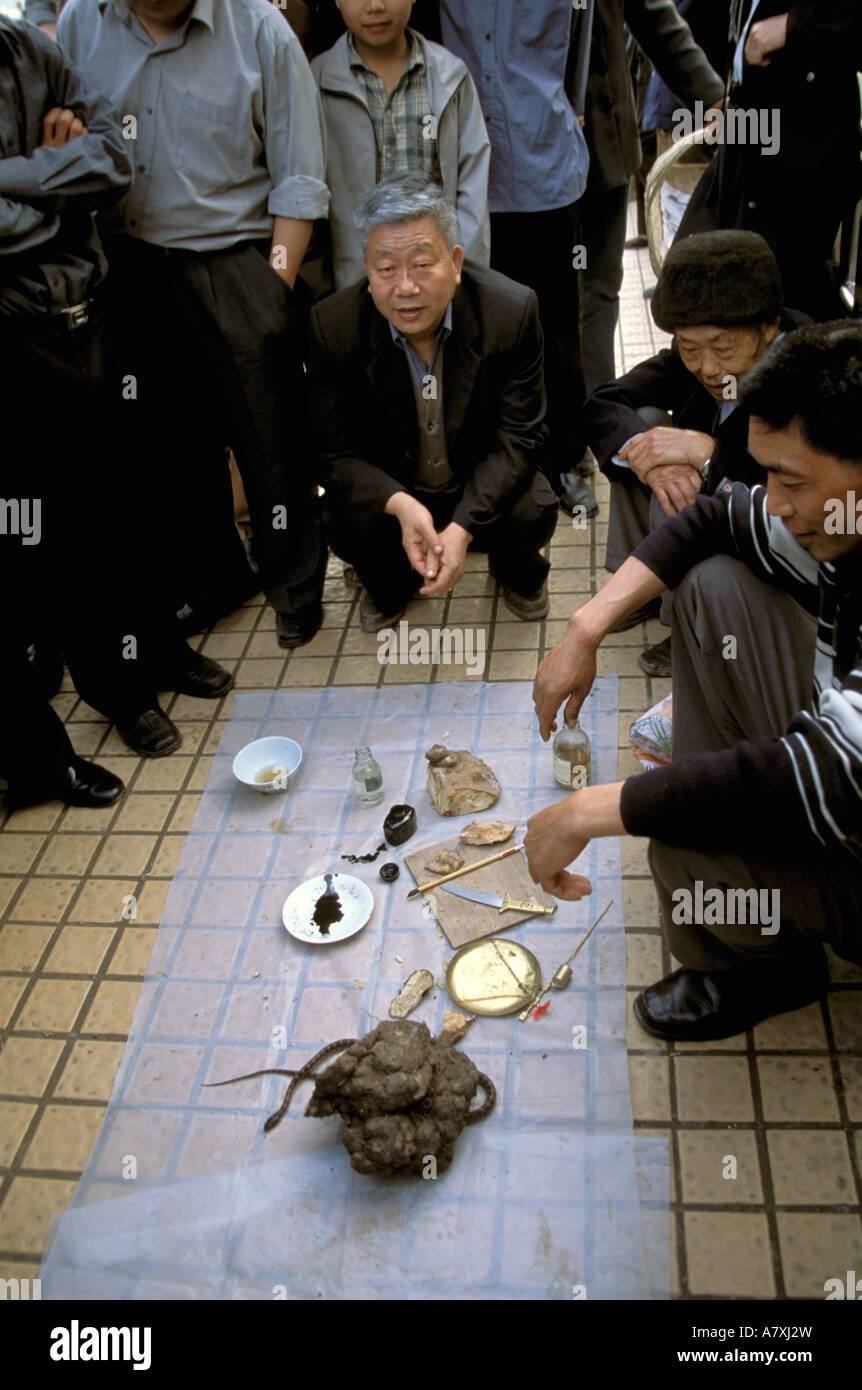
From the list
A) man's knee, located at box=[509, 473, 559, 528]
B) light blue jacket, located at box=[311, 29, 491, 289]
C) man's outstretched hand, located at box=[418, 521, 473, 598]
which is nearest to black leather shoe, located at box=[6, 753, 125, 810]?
man's outstretched hand, located at box=[418, 521, 473, 598]

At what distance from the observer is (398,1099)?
2303 millimetres

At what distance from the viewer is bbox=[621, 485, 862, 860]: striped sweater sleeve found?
1892 mm

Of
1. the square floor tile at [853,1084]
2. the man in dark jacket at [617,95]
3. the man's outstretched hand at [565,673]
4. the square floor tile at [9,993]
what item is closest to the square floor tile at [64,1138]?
the square floor tile at [9,993]

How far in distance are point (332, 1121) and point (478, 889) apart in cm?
77

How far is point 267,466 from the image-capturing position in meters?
3.80

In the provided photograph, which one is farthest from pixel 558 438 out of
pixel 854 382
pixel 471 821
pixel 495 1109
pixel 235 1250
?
pixel 235 1250

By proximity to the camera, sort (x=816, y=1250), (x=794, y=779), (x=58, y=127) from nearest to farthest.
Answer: (x=794, y=779) < (x=816, y=1250) < (x=58, y=127)

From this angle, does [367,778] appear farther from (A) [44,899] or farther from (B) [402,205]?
(B) [402,205]

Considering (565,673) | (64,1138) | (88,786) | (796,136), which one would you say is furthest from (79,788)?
(796,136)

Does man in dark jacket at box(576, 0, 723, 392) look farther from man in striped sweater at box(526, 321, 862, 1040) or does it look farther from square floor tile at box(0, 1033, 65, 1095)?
square floor tile at box(0, 1033, 65, 1095)

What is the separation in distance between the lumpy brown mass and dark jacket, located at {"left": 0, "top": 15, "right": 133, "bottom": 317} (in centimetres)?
231

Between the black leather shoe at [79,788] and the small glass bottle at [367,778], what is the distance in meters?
0.88
